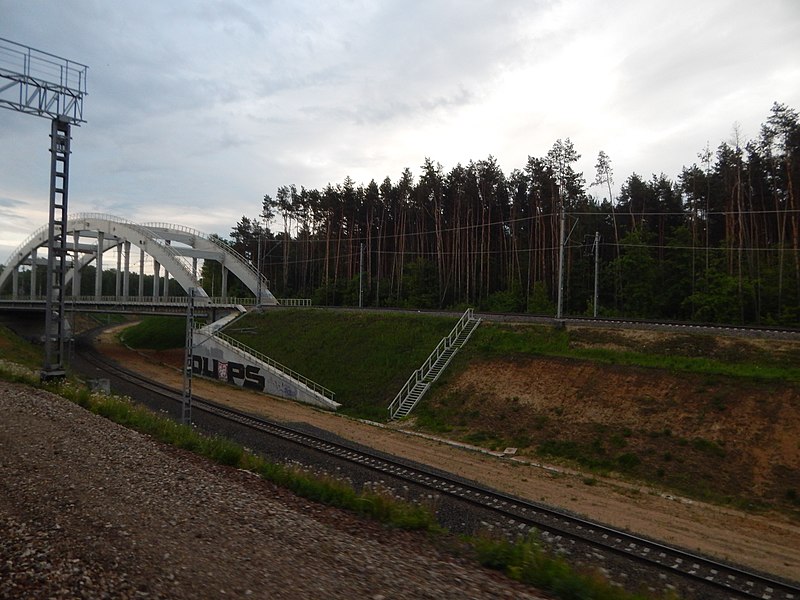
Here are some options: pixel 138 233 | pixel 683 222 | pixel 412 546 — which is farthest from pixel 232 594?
pixel 138 233

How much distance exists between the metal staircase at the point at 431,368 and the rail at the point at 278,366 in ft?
15.9

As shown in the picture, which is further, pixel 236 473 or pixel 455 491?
pixel 455 491

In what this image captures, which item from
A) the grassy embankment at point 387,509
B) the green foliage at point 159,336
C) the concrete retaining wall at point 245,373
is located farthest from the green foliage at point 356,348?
the green foliage at point 159,336

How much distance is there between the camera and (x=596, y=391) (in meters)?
21.9

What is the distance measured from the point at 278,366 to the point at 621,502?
24587 mm

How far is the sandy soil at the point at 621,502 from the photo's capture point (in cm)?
1223

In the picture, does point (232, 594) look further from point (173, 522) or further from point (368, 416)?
point (368, 416)

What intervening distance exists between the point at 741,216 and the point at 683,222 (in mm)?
7466

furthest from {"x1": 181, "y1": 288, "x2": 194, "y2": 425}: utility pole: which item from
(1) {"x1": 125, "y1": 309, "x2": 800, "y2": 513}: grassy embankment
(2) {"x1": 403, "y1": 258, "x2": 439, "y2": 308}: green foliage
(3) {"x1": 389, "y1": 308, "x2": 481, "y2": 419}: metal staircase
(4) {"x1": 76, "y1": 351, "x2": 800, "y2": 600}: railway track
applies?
(2) {"x1": 403, "y1": 258, "x2": 439, "y2": 308}: green foliage

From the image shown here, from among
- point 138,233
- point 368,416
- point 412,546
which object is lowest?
point 368,416

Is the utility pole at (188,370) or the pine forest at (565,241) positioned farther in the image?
the pine forest at (565,241)

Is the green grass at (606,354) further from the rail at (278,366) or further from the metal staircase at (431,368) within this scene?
the rail at (278,366)

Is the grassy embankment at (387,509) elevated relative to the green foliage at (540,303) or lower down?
lower down

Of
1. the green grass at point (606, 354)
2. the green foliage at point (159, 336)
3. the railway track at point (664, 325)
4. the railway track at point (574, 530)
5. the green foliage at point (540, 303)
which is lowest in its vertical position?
the railway track at point (574, 530)
